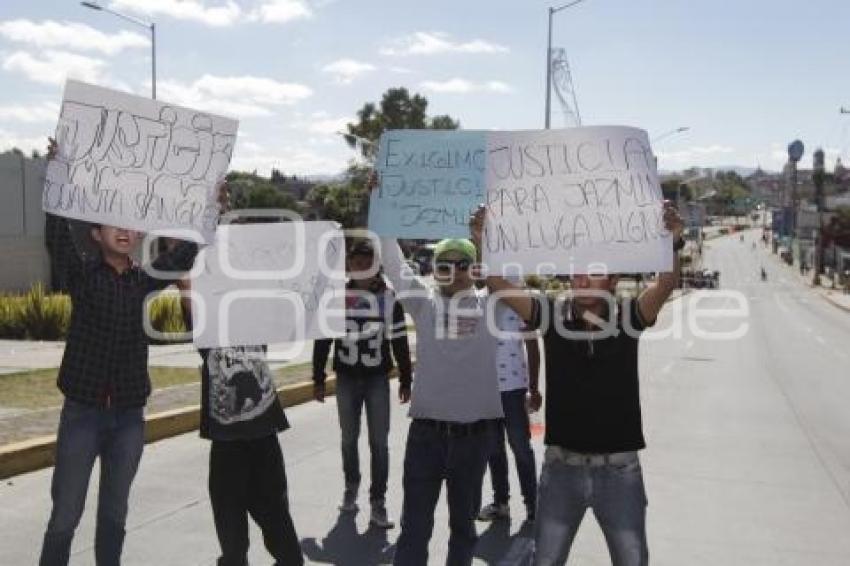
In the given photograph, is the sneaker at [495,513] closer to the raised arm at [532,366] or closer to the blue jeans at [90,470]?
the raised arm at [532,366]

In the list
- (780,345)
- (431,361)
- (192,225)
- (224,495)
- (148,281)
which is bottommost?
(780,345)

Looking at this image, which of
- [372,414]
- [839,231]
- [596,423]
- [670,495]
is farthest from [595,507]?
[839,231]

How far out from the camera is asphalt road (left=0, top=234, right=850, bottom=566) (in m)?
5.53

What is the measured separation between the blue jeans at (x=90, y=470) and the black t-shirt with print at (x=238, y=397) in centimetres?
36

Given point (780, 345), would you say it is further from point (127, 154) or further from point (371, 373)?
point (127, 154)

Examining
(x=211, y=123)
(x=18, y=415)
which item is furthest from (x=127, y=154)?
(x=18, y=415)

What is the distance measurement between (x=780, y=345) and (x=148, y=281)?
68.8 feet

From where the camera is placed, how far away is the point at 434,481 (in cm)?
436

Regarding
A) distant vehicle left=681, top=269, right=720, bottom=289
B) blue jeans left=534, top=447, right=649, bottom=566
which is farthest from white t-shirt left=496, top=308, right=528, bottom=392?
distant vehicle left=681, top=269, right=720, bottom=289

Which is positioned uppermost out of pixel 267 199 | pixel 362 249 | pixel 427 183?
pixel 267 199

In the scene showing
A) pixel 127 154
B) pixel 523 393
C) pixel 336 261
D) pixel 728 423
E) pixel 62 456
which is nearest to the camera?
pixel 62 456

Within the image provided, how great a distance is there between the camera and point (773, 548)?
568 cm

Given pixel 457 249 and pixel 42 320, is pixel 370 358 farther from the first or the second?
pixel 42 320

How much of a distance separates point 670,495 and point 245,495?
154 inches
